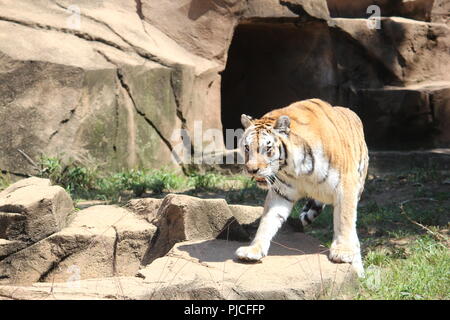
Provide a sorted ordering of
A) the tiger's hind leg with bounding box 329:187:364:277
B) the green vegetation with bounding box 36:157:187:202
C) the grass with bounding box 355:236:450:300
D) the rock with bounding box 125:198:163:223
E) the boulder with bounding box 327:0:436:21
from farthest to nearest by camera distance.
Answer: the boulder with bounding box 327:0:436:21, the green vegetation with bounding box 36:157:187:202, the rock with bounding box 125:198:163:223, the tiger's hind leg with bounding box 329:187:364:277, the grass with bounding box 355:236:450:300

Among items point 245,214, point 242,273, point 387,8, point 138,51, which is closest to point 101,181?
point 138,51

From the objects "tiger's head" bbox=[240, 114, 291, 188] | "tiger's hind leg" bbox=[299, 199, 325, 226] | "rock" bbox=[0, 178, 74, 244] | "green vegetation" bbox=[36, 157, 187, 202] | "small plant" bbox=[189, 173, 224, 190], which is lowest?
"small plant" bbox=[189, 173, 224, 190]

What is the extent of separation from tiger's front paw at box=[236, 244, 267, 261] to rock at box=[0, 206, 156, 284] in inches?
41.6

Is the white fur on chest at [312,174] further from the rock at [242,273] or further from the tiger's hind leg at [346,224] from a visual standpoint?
the rock at [242,273]

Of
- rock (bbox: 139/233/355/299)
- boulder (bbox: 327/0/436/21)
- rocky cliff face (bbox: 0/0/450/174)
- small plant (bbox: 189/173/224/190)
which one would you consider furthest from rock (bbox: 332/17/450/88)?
rock (bbox: 139/233/355/299)

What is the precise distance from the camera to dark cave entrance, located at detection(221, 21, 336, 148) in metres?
11.6

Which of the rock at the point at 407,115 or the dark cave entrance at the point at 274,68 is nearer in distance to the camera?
the rock at the point at 407,115

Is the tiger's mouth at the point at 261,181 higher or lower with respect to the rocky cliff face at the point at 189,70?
lower

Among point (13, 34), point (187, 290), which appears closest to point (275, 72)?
point (13, 34)

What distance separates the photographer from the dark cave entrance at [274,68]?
38.2 feet

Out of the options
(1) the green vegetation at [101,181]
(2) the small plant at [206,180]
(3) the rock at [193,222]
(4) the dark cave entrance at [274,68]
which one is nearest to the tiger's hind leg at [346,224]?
(3) the rock at [193,222]

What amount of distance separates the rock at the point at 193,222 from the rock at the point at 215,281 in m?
0.23

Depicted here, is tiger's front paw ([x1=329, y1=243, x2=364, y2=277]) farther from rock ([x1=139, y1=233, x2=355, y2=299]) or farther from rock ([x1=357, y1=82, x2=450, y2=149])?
rock ([x1=357, y1=82, x2=450, y2=149])

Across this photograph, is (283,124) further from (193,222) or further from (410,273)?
(410,273)
